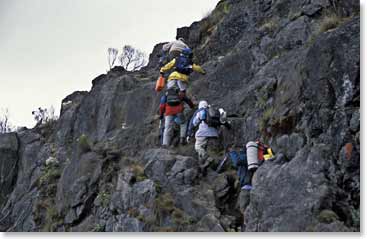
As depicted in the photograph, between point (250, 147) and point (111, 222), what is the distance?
10.7 feet

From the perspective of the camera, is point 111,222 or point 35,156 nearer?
point 111,222

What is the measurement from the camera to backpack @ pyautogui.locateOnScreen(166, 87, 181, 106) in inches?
576

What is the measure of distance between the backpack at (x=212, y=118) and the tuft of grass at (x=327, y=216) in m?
4.93

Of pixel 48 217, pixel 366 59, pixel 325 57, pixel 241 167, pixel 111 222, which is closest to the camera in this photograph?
pixel 366 59

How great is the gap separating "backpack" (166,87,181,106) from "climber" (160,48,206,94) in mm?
366

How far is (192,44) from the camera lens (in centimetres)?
2000

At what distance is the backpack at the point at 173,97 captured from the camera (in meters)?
14.6

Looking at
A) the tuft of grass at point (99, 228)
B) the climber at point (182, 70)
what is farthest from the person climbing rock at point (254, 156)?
the climber at point (182, 70)

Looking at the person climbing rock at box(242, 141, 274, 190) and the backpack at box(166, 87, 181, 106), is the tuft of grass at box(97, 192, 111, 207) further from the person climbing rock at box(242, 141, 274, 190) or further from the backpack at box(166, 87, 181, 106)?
the person climbing rock at box(242, 141, 274, 190)

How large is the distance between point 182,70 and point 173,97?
1.19 m

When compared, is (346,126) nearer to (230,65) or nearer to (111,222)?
(111,222)

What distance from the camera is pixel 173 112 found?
14.5 m

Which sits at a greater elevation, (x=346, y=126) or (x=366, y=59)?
(x=366, y=59)

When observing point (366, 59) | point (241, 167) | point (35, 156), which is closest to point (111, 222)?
point (241, 167)
